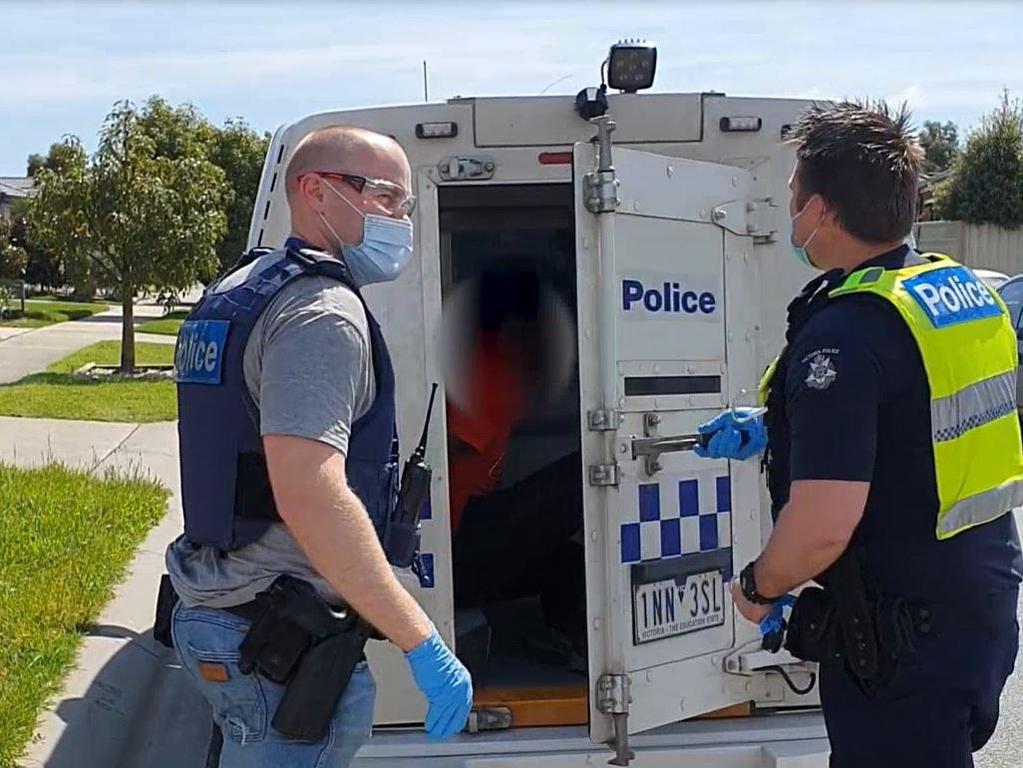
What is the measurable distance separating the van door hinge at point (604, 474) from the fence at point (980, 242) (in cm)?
2892

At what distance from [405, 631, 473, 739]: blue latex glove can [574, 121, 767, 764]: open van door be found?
135 centimetres

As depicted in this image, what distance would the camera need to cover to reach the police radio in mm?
2635

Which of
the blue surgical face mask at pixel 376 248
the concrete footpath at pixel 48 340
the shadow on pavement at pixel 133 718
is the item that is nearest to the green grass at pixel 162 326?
the concrete footpath at pixel 48 340

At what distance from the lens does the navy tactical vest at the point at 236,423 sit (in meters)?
2.38

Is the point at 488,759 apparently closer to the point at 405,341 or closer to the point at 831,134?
the point at 405,341

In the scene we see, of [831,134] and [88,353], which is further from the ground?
[831,134]

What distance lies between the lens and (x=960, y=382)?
2494mm

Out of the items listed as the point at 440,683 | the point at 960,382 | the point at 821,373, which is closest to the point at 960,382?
the point at 960,382

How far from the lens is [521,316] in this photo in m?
5.14

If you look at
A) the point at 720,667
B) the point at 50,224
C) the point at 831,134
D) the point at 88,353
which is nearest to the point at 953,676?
the point at 831,134

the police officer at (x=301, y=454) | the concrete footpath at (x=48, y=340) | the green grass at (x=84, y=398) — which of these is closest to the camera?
the police officer at (x=301, y=454)

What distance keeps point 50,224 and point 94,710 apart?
1292 cm

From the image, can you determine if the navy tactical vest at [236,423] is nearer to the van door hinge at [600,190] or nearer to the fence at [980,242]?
the van door hinge at [600,190]

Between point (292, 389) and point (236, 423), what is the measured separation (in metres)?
0.22
